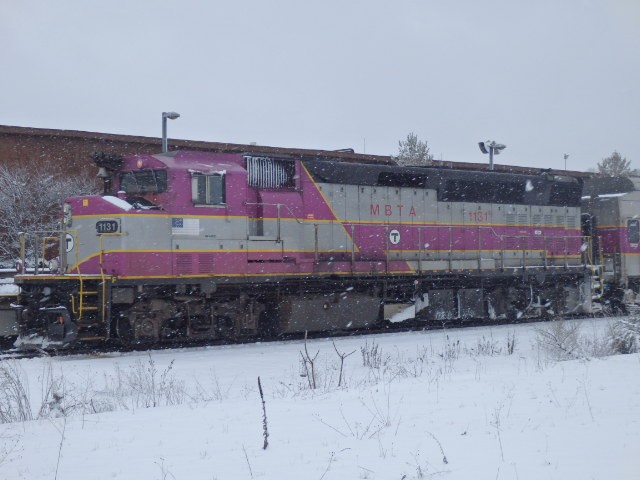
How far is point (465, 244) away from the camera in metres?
16.4

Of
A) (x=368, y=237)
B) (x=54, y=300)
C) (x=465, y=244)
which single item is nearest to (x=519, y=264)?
(x=465, y=244)

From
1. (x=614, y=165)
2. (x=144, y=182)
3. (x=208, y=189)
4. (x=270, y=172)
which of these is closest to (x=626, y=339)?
(x=270, y=172)

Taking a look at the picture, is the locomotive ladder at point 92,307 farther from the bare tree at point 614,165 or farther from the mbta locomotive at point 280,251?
the bare tree at point 614,165

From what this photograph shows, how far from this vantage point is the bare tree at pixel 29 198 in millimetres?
24078

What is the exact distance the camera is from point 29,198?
24.4 metres

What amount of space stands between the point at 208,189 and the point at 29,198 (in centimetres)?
1433

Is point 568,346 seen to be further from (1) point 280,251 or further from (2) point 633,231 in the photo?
(2) point 633,231

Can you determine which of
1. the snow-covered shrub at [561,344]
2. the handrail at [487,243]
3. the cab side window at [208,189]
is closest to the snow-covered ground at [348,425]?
the snow-covered shrub at [561,344]

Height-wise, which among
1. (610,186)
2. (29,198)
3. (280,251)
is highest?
(29,198)

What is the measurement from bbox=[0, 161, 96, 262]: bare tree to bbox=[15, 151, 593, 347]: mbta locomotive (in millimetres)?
12427

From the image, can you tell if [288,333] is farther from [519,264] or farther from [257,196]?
[519,264]

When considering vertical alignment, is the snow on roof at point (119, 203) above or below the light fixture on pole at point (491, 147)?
below

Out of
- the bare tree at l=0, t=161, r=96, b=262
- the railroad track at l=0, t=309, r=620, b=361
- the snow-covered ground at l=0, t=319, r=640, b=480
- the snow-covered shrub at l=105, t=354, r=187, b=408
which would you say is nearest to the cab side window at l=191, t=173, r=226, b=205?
the railroad track at l=0, t=309, r=620, b=361

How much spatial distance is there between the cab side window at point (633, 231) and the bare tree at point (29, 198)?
17402 mm
